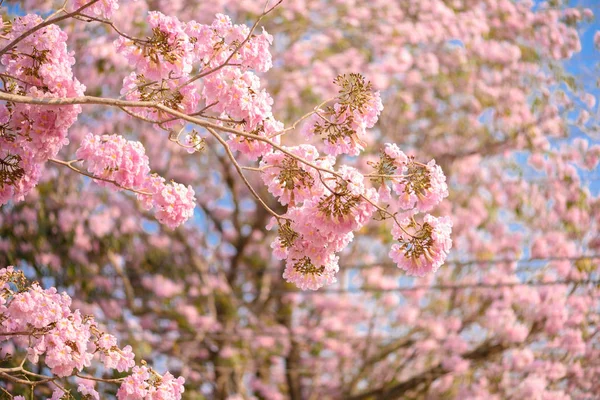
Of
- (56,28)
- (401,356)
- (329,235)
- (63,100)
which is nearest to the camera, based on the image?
(63,100)

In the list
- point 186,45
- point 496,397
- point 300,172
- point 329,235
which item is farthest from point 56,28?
point 496,397

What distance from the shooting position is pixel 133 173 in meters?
2.95

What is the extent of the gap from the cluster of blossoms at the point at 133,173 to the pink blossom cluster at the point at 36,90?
6.0 inches

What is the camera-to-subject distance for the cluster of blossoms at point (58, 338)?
2943mm

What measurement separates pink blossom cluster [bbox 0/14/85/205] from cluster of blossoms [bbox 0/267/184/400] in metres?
0.39

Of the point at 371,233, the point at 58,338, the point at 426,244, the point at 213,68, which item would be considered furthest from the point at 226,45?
the point at 371,233

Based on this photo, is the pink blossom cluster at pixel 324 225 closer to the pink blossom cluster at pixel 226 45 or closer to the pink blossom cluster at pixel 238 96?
the pink blossom cluster at pixel 238 96

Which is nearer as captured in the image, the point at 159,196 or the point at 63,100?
the point at 63,100

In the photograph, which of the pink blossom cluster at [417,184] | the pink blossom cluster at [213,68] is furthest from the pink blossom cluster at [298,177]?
the pink blossom cluster at [417,184]

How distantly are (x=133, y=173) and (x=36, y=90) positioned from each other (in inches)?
18.8

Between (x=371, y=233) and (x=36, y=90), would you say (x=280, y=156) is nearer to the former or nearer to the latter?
(x=36, y=90)

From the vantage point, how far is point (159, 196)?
9.79 ft

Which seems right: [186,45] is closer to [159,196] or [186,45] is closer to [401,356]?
[159,196]

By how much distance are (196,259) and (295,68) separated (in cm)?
223
